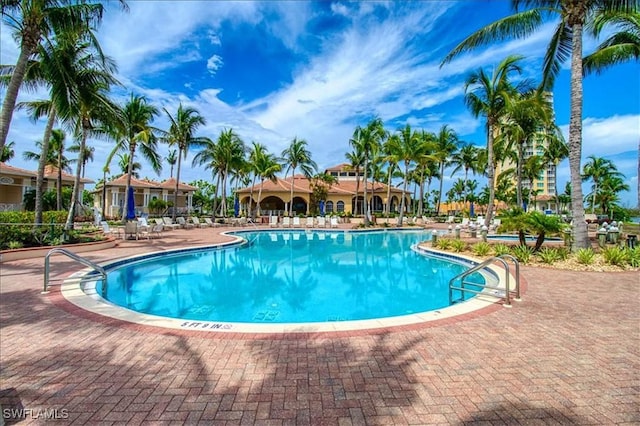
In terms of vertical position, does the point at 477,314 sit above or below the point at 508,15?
below

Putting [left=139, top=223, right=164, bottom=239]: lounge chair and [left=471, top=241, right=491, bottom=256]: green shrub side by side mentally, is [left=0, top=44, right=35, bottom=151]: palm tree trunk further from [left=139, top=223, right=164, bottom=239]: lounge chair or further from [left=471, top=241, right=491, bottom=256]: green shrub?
[left=471, top=241, right=491, bottom=256]: green shrub

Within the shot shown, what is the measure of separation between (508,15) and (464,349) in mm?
12714

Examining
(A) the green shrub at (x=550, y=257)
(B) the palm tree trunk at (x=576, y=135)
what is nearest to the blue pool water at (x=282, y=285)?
(A) the green shrub at (x=550, y=257)

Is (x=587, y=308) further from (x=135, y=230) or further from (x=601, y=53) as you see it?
(x=135, y=230)

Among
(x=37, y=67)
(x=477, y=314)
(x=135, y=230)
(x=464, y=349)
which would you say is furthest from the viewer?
(x=135, y=230)

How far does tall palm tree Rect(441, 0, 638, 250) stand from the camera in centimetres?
1043

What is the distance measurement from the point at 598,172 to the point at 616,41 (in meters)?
43.4

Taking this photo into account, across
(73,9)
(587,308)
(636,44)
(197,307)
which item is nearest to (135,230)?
(73,9)

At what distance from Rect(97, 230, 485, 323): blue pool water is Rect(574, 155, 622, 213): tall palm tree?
1810 inches

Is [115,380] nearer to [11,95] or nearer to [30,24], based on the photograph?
[11,95]

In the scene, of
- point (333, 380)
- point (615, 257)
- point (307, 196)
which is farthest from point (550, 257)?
point (307, 196)

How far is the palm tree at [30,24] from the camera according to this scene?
781cm

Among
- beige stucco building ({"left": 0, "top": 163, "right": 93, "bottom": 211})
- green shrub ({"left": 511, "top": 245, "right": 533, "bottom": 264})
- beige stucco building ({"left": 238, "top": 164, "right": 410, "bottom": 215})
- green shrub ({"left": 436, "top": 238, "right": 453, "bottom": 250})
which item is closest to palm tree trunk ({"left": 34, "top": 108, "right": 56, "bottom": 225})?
beige stucco building ({"left": 0, "top": 163, "right": 93, "bottom": 211})

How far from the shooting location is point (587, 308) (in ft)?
18.5
